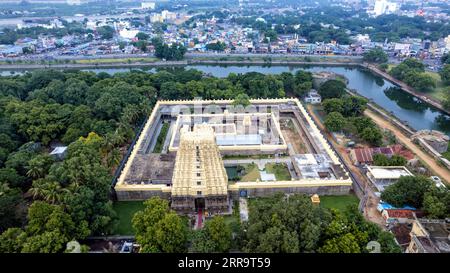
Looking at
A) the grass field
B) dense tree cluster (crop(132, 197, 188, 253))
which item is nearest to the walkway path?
the grass field

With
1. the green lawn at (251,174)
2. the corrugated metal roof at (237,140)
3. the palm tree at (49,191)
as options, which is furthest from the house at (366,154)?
the palm tree at (49,191)

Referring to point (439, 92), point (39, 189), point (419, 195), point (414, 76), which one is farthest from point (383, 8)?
point (39, 189)

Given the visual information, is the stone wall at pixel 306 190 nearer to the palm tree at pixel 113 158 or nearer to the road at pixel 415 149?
the road at pixel 415 149

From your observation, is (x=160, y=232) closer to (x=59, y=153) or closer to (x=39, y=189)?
(x=39, y=189)

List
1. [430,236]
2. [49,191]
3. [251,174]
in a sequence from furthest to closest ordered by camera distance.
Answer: [251,174], [49,191], [430,236]
